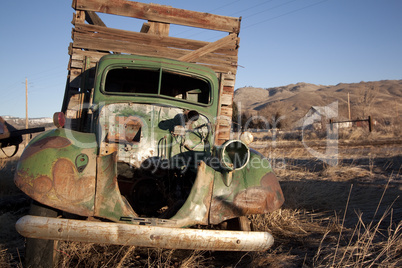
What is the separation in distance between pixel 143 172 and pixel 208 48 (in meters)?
3.64

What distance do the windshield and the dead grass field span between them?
6.77 ft

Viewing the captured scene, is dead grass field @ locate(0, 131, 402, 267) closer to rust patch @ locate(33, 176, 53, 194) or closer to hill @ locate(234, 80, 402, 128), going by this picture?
rust patch @ locate(33, 176, 53, 194)

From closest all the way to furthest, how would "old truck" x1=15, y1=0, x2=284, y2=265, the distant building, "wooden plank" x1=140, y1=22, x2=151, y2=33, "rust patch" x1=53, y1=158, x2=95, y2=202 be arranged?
"old truck" x1=15, y1=0, x2=284, y2=265
"rust patch" x1=53, y1=158, x2=95, y2=202
"wooden plank" x1=140, y1=22, x2=151, y2=33
the distant building

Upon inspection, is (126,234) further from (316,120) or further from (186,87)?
(316,120)

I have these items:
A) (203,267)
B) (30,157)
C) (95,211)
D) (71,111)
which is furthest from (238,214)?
(71,111)

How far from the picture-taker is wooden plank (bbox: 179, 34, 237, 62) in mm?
6258

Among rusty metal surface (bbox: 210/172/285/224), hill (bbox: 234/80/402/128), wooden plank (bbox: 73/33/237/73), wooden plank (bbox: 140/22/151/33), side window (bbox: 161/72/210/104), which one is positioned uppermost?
hill (bbox: 234/80/402/128)

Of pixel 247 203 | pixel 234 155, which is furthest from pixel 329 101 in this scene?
pixel 247 203

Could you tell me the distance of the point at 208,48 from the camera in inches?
251

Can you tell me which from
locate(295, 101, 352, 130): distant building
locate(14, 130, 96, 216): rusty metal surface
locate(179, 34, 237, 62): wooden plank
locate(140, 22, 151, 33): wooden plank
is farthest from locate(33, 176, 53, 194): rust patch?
locate(295, 101, 352, 130): distant building

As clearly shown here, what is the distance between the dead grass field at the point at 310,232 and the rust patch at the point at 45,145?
2.77ft

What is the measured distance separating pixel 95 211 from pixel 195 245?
87 centimetres

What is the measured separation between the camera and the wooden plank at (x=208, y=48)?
6.26 meters

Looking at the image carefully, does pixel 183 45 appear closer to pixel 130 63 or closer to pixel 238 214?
pixel 130 63
